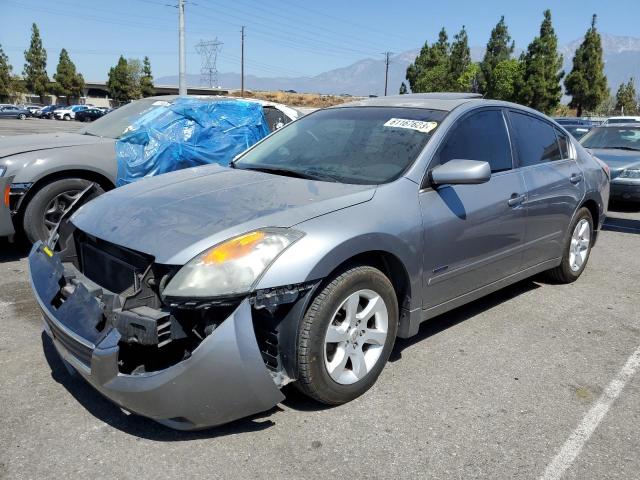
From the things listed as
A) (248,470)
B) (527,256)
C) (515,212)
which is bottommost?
(248,470)

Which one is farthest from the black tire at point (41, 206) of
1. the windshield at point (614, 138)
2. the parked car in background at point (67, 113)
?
the parked car in background at point (67, 113)

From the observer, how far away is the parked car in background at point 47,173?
16.8ft

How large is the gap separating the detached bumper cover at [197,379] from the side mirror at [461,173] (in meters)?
1.45

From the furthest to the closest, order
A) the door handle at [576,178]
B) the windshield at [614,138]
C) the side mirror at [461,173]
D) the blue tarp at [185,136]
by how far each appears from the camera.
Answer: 1. the windshield at [614,138]
2. the blue tarp at [185,136]
3. the door handle at [576,178]
4. the side mirror at [461,173]

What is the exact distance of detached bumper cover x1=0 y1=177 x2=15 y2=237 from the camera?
4.96m

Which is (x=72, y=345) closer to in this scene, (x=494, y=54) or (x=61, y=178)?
(x=61, y=178)

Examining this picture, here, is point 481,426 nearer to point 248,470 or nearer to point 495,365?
point 495,365

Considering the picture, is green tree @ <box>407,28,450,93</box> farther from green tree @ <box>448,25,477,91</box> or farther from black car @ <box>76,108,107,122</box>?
black car @ <box>76,108,107,122</box>

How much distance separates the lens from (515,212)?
3.94 meters

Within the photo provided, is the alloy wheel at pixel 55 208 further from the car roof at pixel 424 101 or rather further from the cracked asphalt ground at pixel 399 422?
the car roof at pixel 424 101

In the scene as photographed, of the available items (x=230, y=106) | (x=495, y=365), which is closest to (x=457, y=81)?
(x=230, y=106)

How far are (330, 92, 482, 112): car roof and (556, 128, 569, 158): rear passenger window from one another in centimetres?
100

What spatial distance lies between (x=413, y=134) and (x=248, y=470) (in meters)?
2.22

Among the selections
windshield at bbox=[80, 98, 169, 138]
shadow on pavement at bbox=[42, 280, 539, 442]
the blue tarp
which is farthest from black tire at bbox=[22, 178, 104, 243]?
shadow on pavement at bbox=[42, 280, 539, 442]
